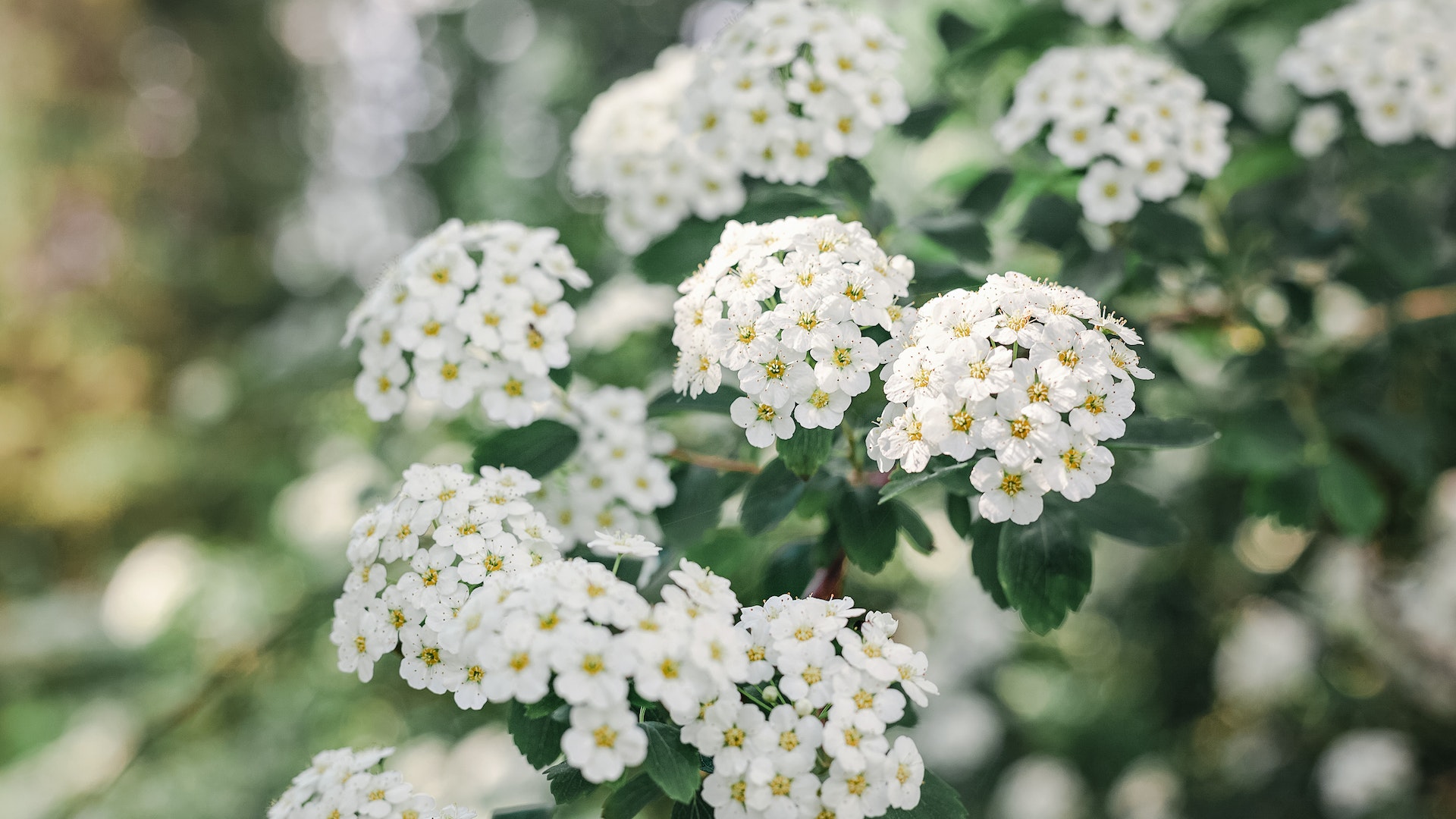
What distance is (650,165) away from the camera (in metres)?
1.14

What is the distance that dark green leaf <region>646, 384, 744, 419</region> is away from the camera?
0.84 metres

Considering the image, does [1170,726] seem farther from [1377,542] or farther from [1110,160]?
[1110,160]

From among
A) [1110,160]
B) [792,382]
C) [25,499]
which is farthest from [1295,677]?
[25,499]

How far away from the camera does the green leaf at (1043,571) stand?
0.70 meters

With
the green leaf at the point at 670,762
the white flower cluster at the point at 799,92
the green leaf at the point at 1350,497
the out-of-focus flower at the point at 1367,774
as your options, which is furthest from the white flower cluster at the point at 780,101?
the out-of-focus flower at the point at 1367,774

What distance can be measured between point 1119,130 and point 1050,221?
0.11 m

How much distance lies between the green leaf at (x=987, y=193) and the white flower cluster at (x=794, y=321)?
1.12ft

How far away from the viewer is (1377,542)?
5.98 ft

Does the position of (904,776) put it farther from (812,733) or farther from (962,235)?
(962,235)

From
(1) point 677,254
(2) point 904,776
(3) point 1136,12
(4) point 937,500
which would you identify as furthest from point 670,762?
(3) point 1136,12

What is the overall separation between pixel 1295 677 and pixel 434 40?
211 inches

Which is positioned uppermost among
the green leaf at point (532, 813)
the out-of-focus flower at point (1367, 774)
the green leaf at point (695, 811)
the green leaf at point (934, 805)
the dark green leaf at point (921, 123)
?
the dark green leaf at point (921, 123)

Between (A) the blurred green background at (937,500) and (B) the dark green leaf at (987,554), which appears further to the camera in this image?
(A) the blurred green background at (937,500)

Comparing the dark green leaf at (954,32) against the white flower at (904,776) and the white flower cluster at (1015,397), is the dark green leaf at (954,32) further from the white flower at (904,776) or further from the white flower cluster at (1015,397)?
the white flower at (904,776)
